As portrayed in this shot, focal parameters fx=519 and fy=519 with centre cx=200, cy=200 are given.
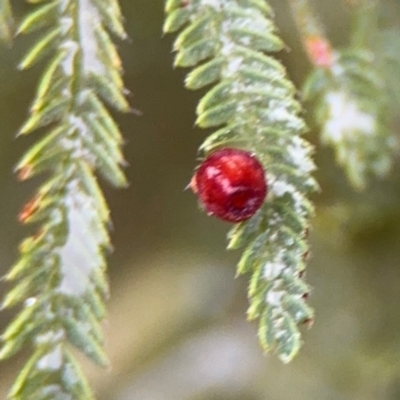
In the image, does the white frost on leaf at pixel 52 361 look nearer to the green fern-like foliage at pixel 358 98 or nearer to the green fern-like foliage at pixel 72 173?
the green fern-like foliage at pixel 72 173

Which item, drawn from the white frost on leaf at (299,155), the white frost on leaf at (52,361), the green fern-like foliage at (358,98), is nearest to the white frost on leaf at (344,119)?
the green fern-like foliage at (358,98)

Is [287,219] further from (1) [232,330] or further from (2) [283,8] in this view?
(1) [232,330]

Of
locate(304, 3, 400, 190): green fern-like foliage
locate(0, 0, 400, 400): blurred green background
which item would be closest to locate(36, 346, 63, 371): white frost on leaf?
locate(304, 3, 400, 190): green fern-like foliage

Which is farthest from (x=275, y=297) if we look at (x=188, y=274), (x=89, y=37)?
(x=188, y=274)

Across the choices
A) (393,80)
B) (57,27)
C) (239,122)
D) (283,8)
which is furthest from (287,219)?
(283,8)

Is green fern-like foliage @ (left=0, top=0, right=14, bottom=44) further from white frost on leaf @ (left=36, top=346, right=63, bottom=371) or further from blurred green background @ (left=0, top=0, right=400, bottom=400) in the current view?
blurred green background @ (left=0, top=0, right=400, bottom=400)
